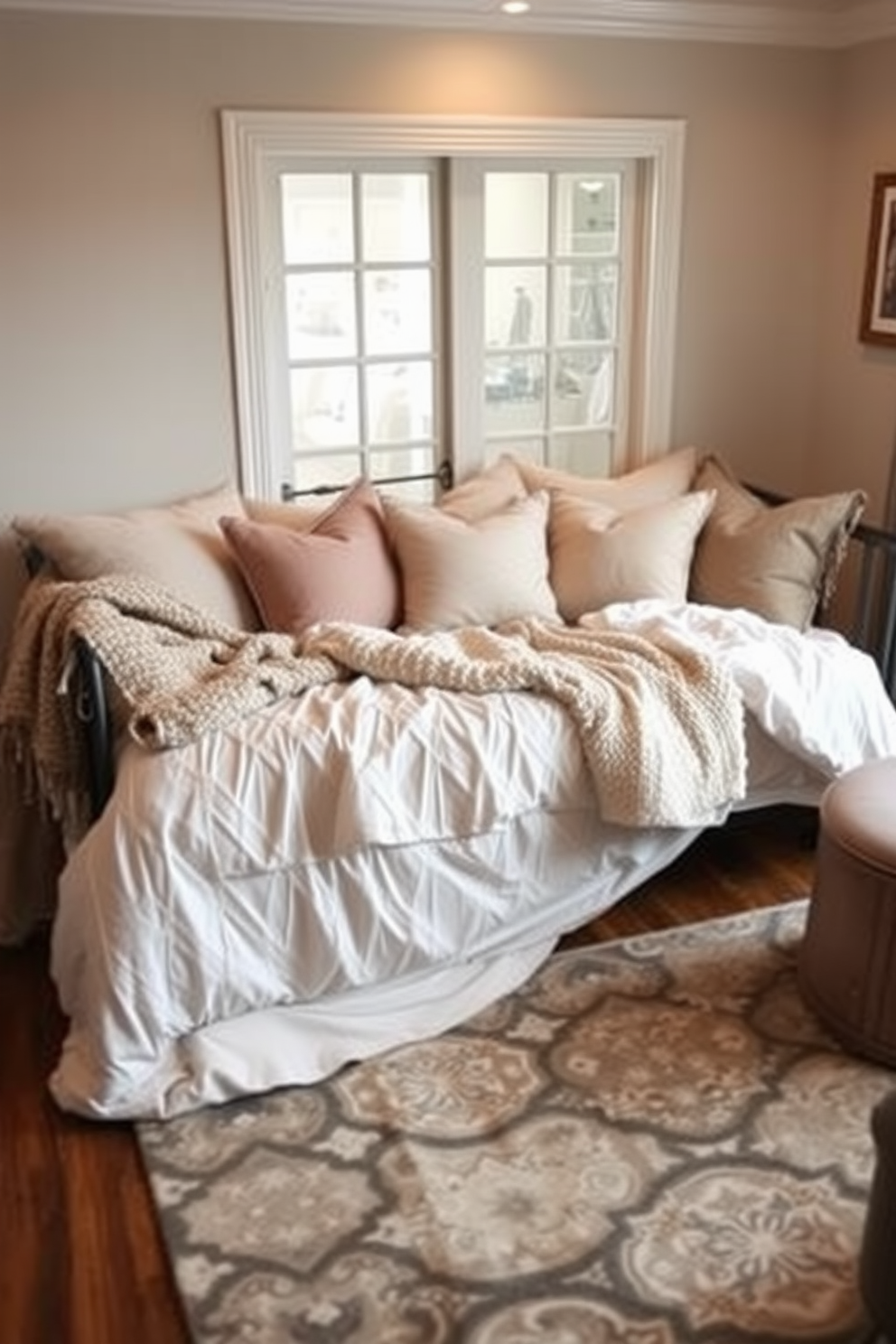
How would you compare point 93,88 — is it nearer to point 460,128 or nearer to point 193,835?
point 460,128

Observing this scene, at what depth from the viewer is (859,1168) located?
2090mm

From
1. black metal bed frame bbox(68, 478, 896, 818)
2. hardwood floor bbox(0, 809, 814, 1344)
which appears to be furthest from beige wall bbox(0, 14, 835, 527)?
hardwood floor bbox(0, 809, 814, 1344)

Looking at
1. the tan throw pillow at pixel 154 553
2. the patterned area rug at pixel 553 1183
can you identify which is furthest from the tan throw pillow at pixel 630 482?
the patterned area rug at pixel 553 1183

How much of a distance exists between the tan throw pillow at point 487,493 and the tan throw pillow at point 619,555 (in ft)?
0.55

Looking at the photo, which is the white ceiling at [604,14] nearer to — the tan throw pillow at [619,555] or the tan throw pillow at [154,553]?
the tan throw pillow at [154,553]

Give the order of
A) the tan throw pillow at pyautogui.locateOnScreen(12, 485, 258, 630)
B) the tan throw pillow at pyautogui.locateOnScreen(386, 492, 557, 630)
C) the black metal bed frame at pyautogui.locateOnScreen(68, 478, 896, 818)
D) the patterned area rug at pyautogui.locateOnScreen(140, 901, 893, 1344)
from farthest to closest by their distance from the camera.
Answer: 1. the black metal bed frame at pyautogui.locateOnScreen(68, 478, 896, 818)
2. the tan throw pillow at pyautogui.locateOnScreen(386, 492, 557, 630)
3. the tan throw pillow at pyautogui.locateOnScreen(12, 485, 258, 630)
4. the patterned area rug at pyautogui.locateOnScreen(140, 901, 893, 1344)

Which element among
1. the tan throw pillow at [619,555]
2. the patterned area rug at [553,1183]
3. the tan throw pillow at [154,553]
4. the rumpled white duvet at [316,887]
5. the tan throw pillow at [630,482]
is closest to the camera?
the patterned area rug at [553,1183]

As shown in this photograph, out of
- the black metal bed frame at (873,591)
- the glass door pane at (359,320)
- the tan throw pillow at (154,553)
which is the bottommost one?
the black metal bed frame at (873,591)

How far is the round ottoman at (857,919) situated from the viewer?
2234 millimetres

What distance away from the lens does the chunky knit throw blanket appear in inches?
95.6

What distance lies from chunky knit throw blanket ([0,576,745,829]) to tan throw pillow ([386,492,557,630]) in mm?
300

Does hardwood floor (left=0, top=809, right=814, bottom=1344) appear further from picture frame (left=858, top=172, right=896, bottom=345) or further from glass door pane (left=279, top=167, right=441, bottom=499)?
picture frame (left=858, top=172, right=896, bottom=345)

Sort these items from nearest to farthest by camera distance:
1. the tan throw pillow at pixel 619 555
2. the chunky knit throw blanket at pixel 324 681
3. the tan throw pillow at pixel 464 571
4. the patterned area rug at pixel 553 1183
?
1. the patterned area rug at pixel 553 1183
2. the chunky knit throw blanket at pixel 324 681
3. the tan throw pillow at pixel 464 571
4. the tan throw pillow at pixel 619 555

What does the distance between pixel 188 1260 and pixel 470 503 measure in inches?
84.2
